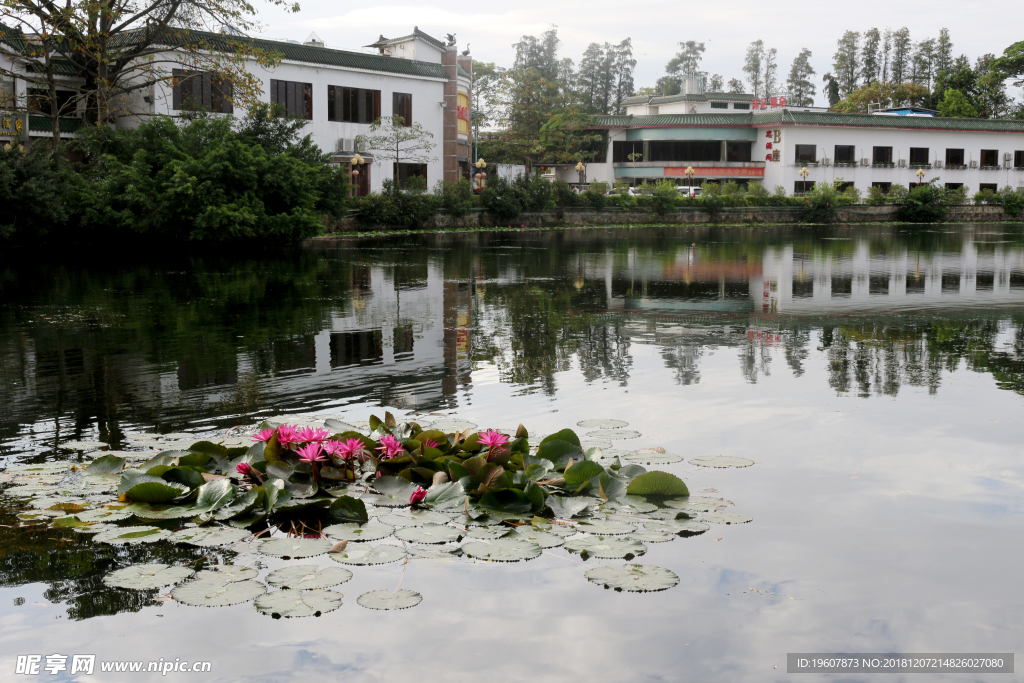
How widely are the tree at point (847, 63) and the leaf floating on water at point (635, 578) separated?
315 feet

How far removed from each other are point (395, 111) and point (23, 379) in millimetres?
35324

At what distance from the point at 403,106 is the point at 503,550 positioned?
132 feet

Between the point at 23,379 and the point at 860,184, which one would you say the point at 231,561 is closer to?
the point at 23,379

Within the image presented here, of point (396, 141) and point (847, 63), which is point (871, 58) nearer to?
point (847, 63)

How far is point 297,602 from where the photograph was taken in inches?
154

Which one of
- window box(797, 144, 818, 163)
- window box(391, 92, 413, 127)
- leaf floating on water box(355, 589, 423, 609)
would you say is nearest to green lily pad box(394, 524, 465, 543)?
leaf floating on water box(355, 589, 423, 609)

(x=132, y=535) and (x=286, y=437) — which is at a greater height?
(x=286, y=437)

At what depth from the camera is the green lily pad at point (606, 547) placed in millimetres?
4441

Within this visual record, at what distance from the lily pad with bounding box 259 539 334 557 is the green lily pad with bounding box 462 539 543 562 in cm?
66

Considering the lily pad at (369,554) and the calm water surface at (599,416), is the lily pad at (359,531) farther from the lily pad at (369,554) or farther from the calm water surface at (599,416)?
the calm water surface at (599,416)

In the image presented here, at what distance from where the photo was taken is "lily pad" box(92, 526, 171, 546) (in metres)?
4.51

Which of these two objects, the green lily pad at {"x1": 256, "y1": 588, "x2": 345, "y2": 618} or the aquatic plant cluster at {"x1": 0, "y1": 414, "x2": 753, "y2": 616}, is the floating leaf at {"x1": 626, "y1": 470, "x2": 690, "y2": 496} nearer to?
the aquatic plant cluster at {"x1": 0, "y1": 414, "x2": 753, "y2": 616}

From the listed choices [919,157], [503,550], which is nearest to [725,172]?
[919,157]

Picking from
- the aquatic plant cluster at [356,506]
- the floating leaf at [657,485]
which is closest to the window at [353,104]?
the aquatic plant cluster at [356,506]
